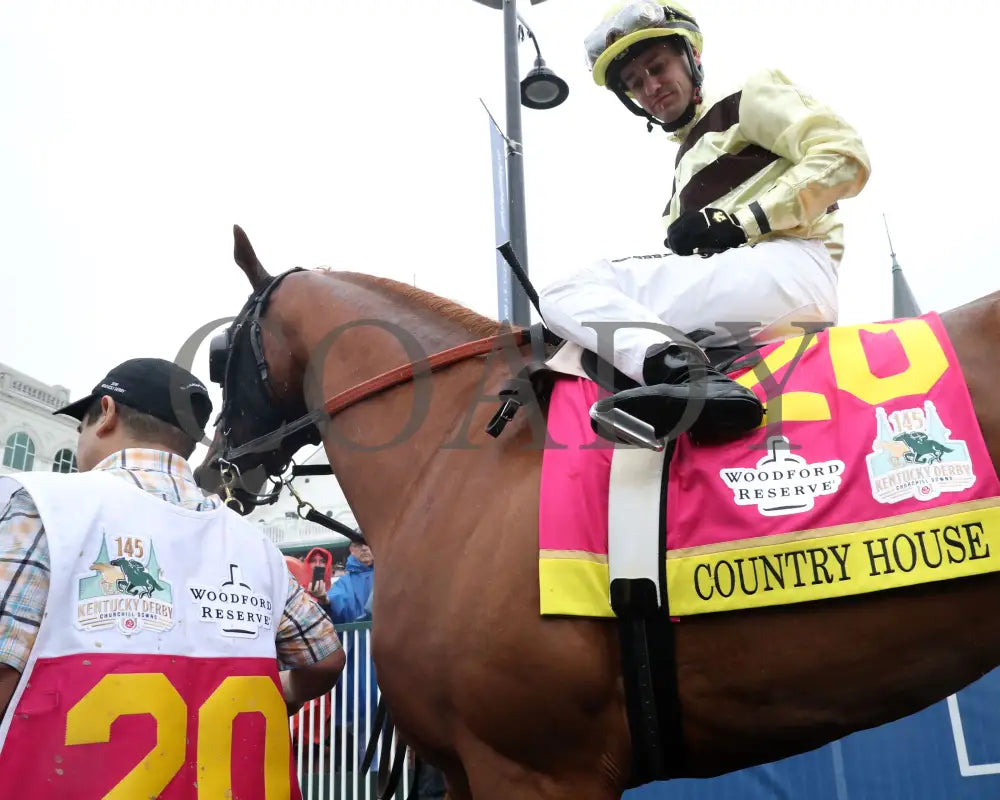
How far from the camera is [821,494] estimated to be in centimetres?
193

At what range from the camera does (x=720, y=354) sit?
7.81 feet

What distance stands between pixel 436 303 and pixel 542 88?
486 cm

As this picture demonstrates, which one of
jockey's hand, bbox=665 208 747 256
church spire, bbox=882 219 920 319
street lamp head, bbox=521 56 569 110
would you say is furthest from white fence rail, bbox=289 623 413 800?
church spire, bbox=882 219 920 319

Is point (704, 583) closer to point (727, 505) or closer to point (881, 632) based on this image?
point (727, 505)

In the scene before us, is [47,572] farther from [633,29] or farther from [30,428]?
[30,428]

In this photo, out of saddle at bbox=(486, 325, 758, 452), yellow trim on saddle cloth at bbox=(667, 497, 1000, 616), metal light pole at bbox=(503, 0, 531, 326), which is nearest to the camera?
yellow trim on saddle cloth at bbox=(667, 497, 1000, 616)

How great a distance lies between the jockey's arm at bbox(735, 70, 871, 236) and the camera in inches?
96.1

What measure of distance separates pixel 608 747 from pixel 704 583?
526 millimetres

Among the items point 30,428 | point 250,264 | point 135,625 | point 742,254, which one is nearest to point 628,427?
point 742,254

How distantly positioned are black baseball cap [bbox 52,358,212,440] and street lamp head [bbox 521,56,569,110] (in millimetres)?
5267

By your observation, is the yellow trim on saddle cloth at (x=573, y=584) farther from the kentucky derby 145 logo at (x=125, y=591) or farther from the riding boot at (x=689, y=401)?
the kentucky derby 145 logo at (x=125, y=591)

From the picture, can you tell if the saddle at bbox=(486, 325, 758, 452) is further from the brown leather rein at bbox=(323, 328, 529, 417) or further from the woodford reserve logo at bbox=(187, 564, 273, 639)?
the woodford reserve logo at bbox=(187, 564, 273, 639)

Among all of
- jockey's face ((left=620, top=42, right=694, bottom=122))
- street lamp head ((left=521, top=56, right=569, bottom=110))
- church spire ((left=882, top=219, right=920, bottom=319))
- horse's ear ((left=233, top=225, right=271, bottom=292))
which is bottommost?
horse's ear ((left=233, top=225, right=271, bottom=292))

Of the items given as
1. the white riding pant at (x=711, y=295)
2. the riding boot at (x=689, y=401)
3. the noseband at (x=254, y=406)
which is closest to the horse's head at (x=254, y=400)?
the noseband at (x=254, y=406)
